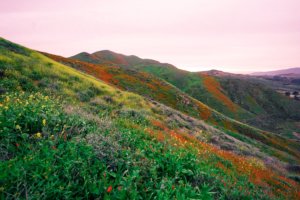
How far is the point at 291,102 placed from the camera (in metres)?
70.6

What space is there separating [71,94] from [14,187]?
9384 mm

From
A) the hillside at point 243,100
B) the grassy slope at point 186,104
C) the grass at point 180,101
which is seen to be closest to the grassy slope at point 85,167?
the grass at point 180,101

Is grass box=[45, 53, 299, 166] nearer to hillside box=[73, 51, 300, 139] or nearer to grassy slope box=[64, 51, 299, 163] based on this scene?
grassy slope box=[64, 51, 299, 163]

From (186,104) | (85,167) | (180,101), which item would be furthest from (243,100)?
(85,167)

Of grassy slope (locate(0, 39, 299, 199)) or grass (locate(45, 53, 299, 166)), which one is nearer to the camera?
grassy slope (locate(0, 39, 299, 199))

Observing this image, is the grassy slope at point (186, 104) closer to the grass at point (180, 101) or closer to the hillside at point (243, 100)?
the grass at point (180, 101)

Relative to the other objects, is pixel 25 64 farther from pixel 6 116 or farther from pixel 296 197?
pixel 296 197

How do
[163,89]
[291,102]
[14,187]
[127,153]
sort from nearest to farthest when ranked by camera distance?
1. [14,187]
2. [127,153]
3. [163,89]
4. [291,102]

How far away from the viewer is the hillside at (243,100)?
51.9 metres

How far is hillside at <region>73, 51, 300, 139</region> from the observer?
51.9 meters

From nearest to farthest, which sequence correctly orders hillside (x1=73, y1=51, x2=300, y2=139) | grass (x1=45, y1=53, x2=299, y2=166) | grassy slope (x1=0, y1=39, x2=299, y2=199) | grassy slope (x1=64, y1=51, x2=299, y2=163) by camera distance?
grassy slope (x1=0, y1=39, x2=299, y2=199)
grass (x1=45, y1=53, x2=299, y2=166)
grassy slope (x1=64, y1=51, x2=299, y2=163)
hillside (x1=73, y1=51, x2=300, y2=139)

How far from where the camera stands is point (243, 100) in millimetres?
63625

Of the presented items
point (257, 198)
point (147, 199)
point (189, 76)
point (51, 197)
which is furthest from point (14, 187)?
point (189, 76)

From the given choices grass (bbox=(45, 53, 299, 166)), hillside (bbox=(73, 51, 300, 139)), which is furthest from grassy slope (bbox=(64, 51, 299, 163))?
hillside (bbox=(73, 51, 300, 139))
